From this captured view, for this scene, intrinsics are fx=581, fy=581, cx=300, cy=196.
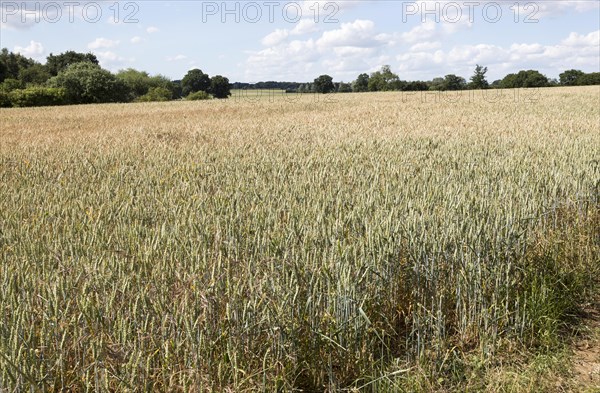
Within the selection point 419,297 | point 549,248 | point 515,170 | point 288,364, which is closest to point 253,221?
point 419,297

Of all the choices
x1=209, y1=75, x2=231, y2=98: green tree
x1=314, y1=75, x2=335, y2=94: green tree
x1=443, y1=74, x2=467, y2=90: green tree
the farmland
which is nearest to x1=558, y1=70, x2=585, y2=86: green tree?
x1=443, y1=74, x2=467, y2=90: green tree

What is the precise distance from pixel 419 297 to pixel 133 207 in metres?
2.89

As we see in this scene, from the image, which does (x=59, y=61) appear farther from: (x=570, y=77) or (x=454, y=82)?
(x=570, y=77)

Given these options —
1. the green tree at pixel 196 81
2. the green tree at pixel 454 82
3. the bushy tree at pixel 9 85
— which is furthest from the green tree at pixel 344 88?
the bushy tree at pixel 9 85

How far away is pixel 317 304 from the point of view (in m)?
3.12

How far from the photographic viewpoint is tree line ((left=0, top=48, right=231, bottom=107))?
4544 cm

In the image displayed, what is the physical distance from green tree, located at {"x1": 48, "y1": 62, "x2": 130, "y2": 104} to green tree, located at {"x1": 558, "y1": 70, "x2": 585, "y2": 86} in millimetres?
57681

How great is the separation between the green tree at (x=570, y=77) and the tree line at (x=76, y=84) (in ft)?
152

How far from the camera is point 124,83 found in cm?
5894

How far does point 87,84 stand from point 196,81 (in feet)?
112

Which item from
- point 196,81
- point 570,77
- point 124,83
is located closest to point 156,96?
point 124,83

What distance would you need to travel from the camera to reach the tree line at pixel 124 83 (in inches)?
1863

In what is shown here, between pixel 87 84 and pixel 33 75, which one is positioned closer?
pixel 87 84

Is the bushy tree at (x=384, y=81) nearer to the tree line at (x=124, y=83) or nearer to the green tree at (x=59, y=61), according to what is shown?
the tree line at (x=124, y=83)
